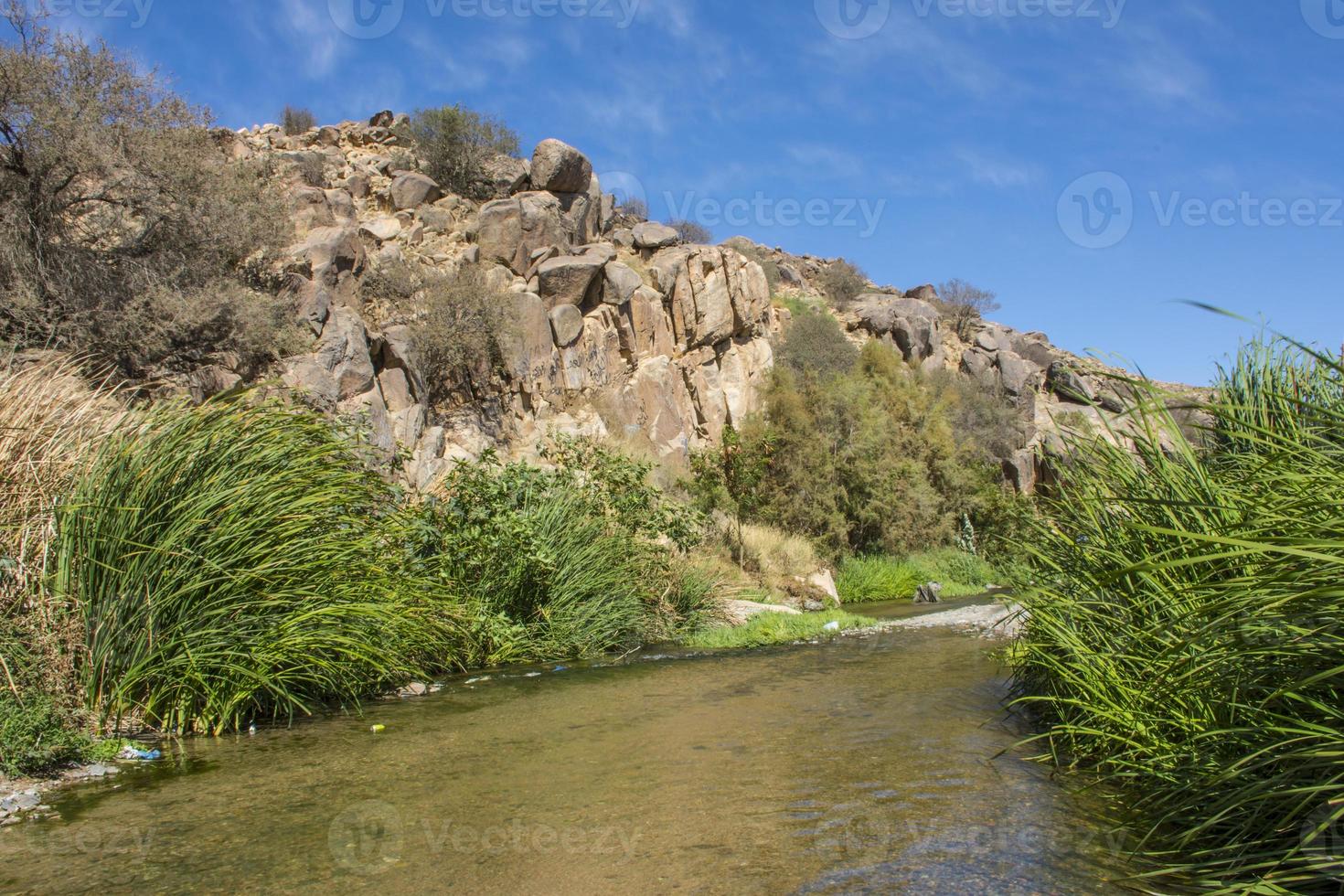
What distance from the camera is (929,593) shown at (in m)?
22.4

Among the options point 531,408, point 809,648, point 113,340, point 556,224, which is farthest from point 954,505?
point 113,340

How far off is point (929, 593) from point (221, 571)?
60.6ft

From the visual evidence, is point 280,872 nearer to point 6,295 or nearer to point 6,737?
point 6,737

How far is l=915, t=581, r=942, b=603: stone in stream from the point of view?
2208 centimetres

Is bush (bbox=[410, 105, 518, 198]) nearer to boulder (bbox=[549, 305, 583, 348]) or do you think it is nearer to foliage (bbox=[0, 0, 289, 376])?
boulder (bbox=[549, 305, 583, 348])

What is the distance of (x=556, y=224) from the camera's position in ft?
103

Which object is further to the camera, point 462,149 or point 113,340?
point 462,149

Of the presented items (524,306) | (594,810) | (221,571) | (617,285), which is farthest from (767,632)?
(617,285)

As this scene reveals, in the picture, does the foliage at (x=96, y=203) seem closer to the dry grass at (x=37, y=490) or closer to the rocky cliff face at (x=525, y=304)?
the rocky cliff face at (x=525, y=304)

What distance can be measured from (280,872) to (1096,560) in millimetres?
5452

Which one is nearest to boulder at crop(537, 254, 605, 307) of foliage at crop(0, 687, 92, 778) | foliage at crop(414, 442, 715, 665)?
foliage at crop(414, 442, 715, 665)

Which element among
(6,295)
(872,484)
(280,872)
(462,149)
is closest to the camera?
(280,872)

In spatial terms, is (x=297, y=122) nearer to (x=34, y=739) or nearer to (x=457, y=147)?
(x=457, y=147)

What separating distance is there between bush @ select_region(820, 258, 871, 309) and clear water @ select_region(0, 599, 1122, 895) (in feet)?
148
